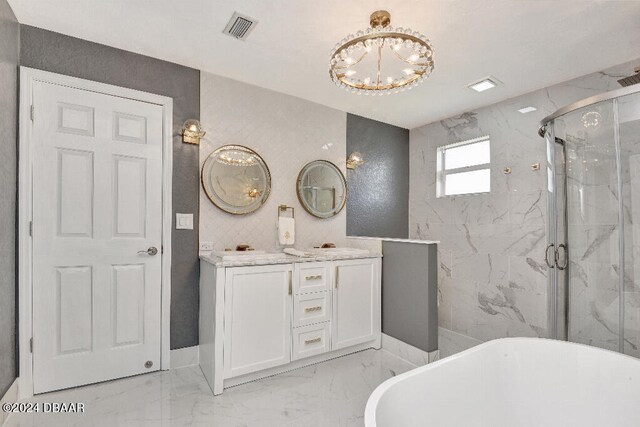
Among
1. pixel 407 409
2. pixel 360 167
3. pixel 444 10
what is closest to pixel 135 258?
pixel 407 409

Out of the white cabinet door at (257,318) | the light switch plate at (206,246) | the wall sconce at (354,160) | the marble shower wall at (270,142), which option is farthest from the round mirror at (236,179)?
the wall sconce at (354,160)

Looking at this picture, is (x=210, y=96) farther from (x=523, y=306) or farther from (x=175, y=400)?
(x=523, y=306)

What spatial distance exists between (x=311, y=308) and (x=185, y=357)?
1111 mm

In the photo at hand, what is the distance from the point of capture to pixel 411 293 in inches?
106

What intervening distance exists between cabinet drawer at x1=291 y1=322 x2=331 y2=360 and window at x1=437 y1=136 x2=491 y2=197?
87.1 inches

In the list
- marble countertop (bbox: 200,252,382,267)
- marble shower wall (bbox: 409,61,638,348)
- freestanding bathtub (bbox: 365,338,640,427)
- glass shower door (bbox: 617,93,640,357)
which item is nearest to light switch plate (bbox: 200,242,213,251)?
marble countertop (bbox: 200,252,382,267)

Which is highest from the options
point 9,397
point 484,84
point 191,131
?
point 484,84

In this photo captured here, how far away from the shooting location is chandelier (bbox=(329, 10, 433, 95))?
1624 millimetres

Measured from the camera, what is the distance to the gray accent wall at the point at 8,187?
1768mm

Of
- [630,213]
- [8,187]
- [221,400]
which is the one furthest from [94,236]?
[630,213]

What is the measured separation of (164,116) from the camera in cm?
247

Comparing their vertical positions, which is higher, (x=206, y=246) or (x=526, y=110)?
(x=526, y=110)

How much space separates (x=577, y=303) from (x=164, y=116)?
3399 mm

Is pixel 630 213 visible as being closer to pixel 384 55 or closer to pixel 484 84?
pixel 484 84
